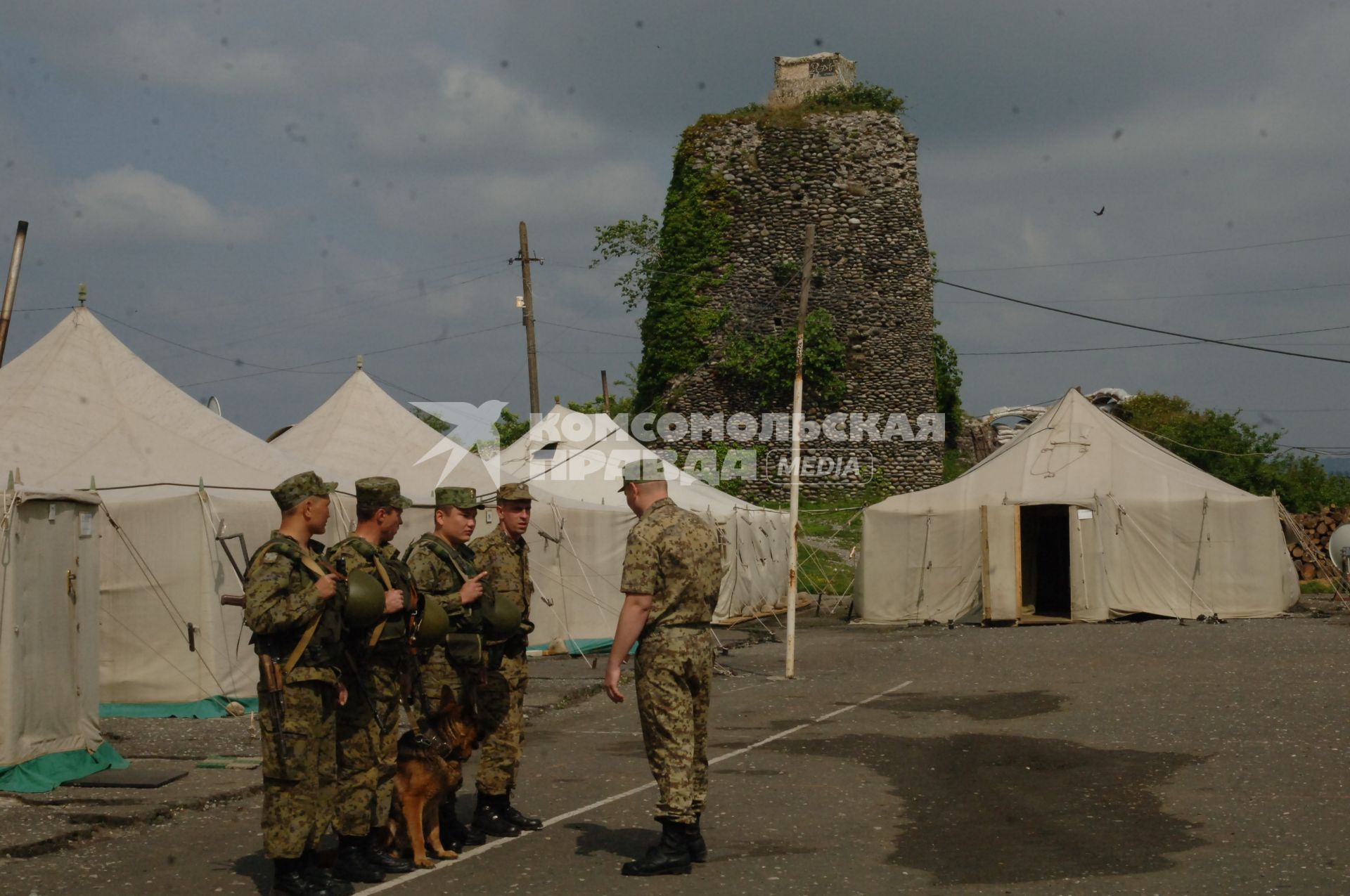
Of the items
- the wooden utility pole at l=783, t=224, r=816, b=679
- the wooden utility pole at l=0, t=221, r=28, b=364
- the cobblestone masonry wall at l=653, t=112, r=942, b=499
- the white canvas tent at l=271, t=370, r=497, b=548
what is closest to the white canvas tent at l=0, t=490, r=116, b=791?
the white canvas tent at l=271, t=370, r=497, b=548

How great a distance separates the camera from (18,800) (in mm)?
8258

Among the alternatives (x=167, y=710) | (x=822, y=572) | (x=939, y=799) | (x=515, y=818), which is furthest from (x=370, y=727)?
(x=822, y=572)

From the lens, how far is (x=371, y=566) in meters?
6.47

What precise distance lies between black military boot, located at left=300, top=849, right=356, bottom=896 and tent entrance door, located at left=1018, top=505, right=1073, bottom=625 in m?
20.0

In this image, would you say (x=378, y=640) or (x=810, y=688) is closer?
(x=378, y=640)

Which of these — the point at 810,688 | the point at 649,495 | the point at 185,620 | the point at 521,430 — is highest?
the point at 521,430

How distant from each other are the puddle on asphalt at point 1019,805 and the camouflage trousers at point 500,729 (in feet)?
6.53

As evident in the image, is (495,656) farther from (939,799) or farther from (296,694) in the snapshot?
(939,799)

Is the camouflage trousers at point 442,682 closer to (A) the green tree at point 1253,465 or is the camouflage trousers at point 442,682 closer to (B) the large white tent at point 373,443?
(B) the large white tent at point 373,443

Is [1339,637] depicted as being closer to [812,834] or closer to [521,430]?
[812,834]

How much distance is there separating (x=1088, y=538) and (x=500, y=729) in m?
16.6

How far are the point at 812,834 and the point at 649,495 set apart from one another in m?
2.04

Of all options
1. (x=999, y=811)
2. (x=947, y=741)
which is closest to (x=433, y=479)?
(x=947, y=741)

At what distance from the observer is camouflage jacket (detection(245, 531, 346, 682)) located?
5.90 metres
